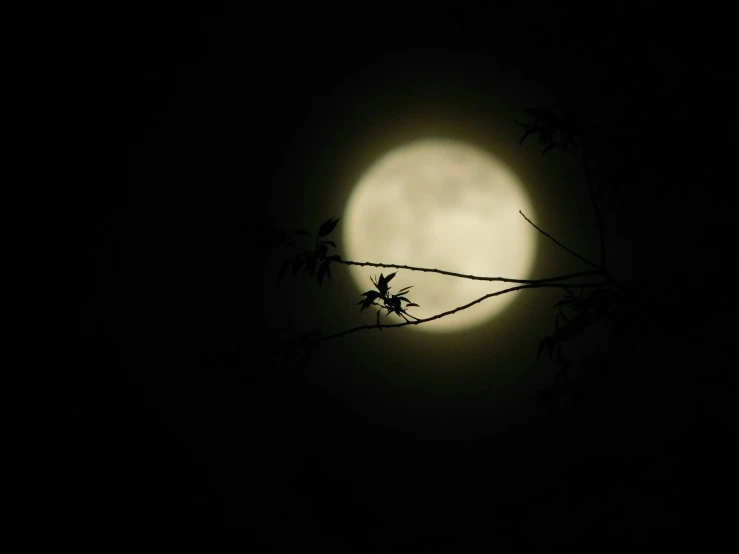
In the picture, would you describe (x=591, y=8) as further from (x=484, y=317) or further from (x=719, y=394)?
(x=484, y=317)

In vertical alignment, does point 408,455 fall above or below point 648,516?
above

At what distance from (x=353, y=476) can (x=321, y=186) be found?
449cm

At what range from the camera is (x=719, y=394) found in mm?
4316

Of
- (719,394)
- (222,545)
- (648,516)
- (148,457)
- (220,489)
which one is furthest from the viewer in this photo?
(220,489)

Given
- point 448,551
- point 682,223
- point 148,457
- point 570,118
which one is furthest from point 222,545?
point 682,223

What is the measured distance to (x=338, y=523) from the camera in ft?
17.0

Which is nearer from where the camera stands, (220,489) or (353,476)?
(220,489)

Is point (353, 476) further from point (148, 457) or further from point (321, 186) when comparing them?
point (321, 186)

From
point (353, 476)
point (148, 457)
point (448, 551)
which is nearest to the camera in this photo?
point (448, 551)

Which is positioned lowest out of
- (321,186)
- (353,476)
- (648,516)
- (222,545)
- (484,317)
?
(222,545)

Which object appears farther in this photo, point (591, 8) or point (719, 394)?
point (719, 394)

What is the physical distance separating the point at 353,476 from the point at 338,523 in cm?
172

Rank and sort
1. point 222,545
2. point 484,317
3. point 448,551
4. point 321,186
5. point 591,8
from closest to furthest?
1. point 591,8
2. point 448,551
3. point 222,545
4. point 484,317
5. point 321,186

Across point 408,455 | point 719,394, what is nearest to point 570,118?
point 719,394
